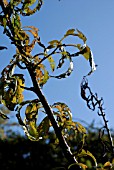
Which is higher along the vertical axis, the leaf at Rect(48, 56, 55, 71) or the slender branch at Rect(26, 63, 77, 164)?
the leaf at Rect(48, 56, 55, 71)

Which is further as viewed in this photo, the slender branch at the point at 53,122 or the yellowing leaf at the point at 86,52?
the yellowing leaf at the point at 86,52

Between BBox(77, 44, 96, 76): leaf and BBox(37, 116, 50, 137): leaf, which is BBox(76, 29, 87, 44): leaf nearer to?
BBox(77, 44, 96, 76): leaf

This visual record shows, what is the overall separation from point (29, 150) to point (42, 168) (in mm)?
941

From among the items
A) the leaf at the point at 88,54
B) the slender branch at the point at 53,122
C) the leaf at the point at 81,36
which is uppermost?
the leaf at the point at 81,36

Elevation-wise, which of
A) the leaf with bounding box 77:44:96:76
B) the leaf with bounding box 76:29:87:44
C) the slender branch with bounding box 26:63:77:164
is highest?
the leaf with bounding box 76:29:87:44

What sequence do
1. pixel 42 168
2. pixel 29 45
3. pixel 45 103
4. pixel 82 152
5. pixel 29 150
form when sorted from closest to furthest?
pixel 45 103, pixel 82 152, pixel 29 45, pixel 42 168, pixel 29 150

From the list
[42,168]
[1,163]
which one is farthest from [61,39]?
[1,163]

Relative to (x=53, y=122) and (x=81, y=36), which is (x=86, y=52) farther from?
(x=53, y=122)

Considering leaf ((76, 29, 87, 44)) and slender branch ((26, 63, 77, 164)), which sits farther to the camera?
leaf ((76, 29, 87, 44))

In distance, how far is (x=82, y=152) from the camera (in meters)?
1.23

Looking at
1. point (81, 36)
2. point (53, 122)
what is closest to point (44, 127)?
point (53, 122)

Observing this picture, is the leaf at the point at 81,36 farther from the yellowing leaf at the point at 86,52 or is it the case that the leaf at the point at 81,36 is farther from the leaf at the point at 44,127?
the leaf at the point at 44,127

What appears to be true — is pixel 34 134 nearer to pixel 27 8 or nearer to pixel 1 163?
pixel 27 8

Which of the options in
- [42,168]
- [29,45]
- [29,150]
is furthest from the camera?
[29,150]
